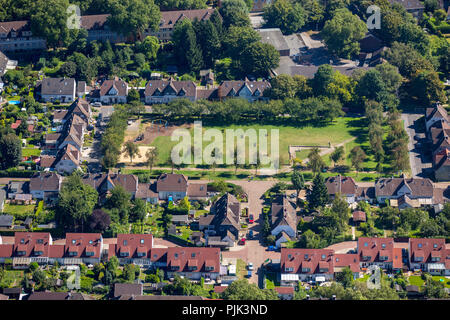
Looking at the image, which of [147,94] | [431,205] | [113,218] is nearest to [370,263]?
[431,205]

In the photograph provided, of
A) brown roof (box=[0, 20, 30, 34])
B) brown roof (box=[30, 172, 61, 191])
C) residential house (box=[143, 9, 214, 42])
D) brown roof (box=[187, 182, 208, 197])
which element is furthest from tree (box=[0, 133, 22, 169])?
residential house (box=[143, 9, 214, 42])

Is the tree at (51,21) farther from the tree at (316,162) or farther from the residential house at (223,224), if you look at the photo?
the tree at (316,162)

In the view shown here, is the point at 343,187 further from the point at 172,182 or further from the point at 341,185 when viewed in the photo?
the point at 172,182

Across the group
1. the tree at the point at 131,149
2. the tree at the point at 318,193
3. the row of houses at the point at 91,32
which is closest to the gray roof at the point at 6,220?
the tree at the point at 131,149

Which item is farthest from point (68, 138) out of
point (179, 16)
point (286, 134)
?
point (179, 16)

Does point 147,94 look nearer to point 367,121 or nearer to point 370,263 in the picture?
point 367,121

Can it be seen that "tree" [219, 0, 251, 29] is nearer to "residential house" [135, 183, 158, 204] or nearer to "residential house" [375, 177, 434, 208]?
"residential house" [135, 183, 158, 204]
